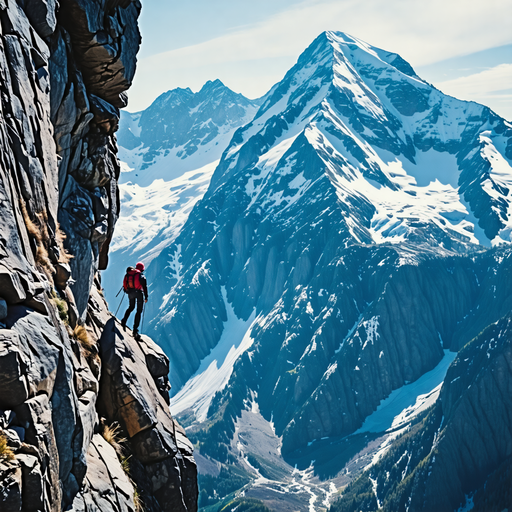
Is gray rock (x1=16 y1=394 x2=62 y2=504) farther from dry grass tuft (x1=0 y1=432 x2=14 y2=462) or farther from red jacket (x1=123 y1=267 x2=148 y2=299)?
red jacket (x1=123 y1=267 x2=148 y2=299)

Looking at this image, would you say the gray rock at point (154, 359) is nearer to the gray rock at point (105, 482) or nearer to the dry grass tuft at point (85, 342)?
the dry grass tuft at point (85, 342)

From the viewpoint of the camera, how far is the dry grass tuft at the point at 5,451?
47.0 feet

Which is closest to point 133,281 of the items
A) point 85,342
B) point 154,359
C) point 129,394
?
point 154,359

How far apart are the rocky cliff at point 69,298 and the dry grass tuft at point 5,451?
0.03 m

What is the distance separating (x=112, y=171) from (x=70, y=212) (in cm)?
537

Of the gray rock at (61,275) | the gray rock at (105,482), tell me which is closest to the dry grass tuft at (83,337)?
the gray rock at (61,275)

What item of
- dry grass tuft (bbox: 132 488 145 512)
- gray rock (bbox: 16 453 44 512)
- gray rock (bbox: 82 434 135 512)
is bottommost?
dry grass tuft (bbox: 132 488 145 512)

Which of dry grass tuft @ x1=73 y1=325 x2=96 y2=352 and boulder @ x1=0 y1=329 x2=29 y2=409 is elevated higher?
dry grass tuft @ x1=73 y1=325 x2=96 y2=352

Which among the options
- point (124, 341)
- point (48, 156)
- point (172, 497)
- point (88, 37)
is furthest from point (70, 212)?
point (172, 497)

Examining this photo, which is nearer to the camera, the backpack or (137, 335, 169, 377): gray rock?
Answer: (137, 335, 169, 377): gray rock

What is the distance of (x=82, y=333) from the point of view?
23.7m

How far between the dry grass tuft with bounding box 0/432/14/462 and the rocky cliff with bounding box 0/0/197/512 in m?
0.03

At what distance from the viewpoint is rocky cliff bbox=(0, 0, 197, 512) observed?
634 inches

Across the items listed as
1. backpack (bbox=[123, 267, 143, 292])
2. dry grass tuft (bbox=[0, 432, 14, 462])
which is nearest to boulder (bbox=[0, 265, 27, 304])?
dry grass tuft (bbox=[0, 432, 14, 462])
